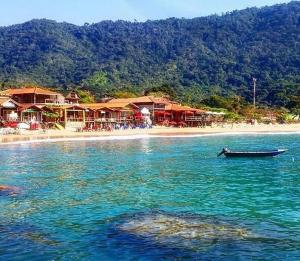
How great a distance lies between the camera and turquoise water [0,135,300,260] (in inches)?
427

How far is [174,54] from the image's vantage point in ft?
573

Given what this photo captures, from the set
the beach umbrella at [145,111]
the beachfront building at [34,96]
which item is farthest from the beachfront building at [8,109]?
the beach umbrella at [145,111]

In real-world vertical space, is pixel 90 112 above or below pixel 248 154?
above

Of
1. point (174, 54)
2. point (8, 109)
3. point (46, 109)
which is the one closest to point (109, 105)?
point (46, 109)

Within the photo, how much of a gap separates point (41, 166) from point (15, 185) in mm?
7178

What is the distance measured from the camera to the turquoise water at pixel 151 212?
10836 mm

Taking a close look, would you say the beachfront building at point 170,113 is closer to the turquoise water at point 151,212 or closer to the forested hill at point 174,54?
the turquoise water at point 151,212

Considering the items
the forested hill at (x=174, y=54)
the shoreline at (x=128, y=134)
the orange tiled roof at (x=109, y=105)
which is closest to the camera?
the shoreline at (x=128, y=134)

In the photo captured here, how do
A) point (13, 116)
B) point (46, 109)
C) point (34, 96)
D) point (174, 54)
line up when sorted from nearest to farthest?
point (13, 116) → point (46, 109) → point (34, 96) → point (174, 54)

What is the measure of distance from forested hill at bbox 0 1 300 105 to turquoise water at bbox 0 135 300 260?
103 metres

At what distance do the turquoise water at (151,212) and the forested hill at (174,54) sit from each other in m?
103

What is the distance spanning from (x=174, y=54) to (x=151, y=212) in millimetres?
162754

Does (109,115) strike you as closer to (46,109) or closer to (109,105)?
(109,105)

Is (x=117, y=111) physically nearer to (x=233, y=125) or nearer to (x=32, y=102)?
(x=32, y=102)
